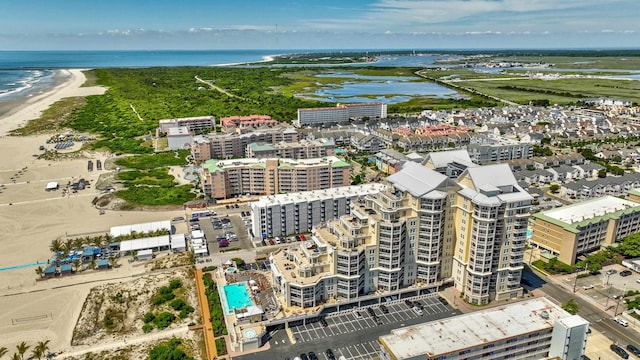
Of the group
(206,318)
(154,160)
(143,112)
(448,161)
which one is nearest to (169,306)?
(206,318)

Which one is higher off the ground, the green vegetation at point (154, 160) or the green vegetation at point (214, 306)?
the green vegetation at point (154, 160)

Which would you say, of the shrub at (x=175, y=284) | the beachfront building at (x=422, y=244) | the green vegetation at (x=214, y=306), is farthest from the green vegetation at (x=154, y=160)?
the beachfront building at (x=422, y=244)

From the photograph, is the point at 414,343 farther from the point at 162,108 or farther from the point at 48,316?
the point at 162,108

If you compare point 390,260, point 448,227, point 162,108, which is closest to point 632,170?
point 448,227

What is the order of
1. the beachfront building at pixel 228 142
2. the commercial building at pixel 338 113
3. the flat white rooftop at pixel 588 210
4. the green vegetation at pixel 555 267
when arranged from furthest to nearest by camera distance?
the commercial building at pixel 338 113 < the beachfront building at pixel 228 142 < the flat white rooftop at pixel 588 210 < the green vegetation at pixel 555 267

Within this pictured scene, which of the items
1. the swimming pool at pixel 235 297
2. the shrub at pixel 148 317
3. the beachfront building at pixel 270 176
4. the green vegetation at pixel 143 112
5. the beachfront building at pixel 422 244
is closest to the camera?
the shrub at pixel 148 317

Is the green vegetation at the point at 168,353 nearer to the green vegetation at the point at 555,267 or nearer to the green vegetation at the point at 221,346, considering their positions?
the green vegetation at the point at 221,346
